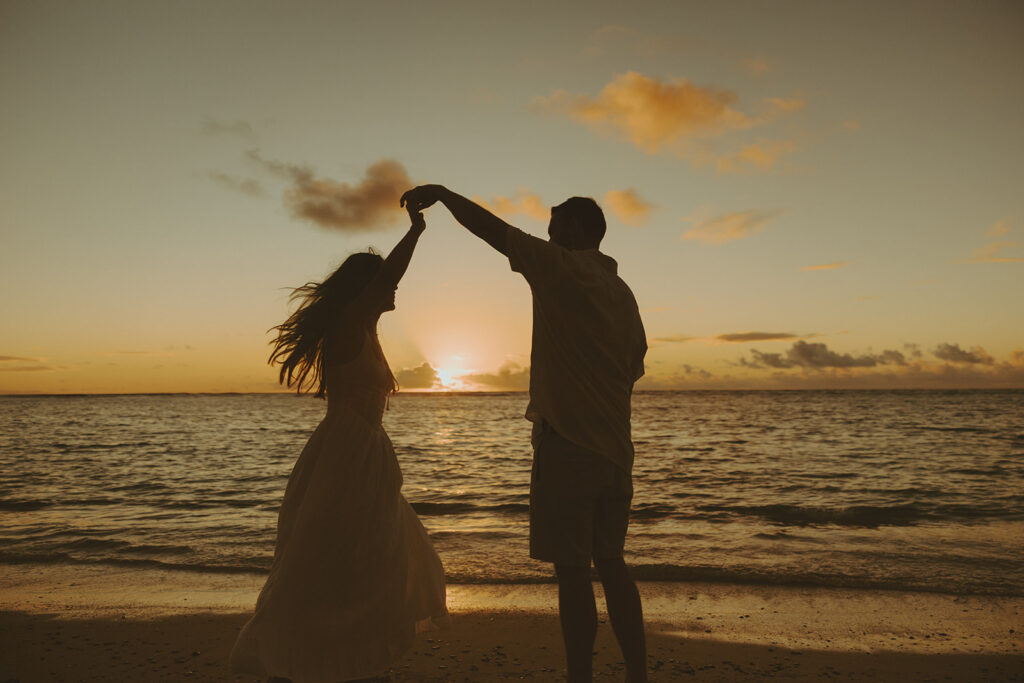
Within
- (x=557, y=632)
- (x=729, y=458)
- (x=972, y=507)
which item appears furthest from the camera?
(x=729, y=458)

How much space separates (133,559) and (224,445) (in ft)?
A: 63.5

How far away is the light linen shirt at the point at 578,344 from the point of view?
236 centimetres

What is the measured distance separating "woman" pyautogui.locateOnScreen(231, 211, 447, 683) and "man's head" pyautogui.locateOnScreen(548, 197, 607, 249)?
0.61m

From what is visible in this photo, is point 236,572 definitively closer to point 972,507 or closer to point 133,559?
point 133,559

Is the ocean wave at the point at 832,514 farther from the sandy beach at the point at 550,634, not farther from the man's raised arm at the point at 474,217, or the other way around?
the man's raised arm at the point at 474,217

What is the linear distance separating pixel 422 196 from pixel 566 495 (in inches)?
50.7

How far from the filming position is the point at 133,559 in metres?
7.33

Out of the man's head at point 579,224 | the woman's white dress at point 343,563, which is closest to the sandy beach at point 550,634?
the woman's white dress at point 343,563

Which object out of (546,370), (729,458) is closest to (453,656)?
(546,370)

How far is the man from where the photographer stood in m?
2.39

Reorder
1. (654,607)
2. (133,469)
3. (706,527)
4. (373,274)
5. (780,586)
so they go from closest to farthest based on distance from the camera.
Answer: (373,274) < (654,607) < (780,586) < (706,527) < (133,469)

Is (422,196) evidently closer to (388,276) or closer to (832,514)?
(388,276)

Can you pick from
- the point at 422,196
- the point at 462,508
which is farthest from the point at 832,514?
the point at 422,196

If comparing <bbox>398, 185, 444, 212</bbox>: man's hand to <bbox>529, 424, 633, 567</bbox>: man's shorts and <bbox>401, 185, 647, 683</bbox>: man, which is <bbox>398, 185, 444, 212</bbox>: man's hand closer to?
<bbox>401, 185, 647, 683</bbox>: man
